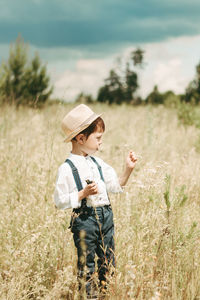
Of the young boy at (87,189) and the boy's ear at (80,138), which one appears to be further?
the boy's ear at (80,138)

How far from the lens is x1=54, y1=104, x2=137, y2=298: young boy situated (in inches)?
81.1

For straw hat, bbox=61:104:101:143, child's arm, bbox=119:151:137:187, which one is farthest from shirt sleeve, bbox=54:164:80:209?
child's arm, bbox=119:151:137:187

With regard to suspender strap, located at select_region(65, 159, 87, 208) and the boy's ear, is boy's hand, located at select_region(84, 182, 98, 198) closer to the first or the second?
suspender strap, located at select_region(65, 159, 87, 208)

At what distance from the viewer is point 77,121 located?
2.21m

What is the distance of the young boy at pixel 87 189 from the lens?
206 cm

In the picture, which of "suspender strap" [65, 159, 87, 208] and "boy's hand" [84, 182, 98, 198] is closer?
"boy's hand" [84, 182, 98, 198]

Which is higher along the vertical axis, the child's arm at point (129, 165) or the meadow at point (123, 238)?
the child's arm at point (129, 165)

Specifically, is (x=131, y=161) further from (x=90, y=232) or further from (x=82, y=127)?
(x=90, y=232)

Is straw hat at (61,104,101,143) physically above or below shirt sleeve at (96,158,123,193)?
above

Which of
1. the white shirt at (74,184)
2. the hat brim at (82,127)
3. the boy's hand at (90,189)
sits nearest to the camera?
the boy's hand at (90,189)

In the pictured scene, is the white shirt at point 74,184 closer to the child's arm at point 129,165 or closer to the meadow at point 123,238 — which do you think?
the child's arm at point 129,165

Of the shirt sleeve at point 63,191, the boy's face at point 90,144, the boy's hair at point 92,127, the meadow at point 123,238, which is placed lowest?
the meadow at point 123,238

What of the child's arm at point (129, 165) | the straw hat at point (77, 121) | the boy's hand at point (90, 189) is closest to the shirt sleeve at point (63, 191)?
the boy's hand at point (90, 189)

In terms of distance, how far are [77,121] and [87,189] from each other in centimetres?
52
